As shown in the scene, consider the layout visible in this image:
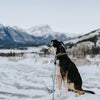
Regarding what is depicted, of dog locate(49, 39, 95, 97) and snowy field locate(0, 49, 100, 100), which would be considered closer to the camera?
dog locate(49, 39, 95, 97)

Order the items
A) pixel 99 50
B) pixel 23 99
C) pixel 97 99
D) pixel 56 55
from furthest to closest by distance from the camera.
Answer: pixel 99 50
pixel 23 99
pixel 56 55
pixel 97 99

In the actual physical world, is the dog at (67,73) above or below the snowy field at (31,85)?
above

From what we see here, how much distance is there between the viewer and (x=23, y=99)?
6852 millimetres

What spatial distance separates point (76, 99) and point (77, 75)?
2.50 ft

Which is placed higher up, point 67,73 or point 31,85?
point 67,73

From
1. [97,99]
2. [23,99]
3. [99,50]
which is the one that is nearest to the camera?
[97,99]

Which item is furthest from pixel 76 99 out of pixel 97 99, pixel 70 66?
pixel 70 66

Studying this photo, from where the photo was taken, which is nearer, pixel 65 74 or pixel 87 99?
pixel 87 99

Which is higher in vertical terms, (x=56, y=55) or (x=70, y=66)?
(x=56, y=55)

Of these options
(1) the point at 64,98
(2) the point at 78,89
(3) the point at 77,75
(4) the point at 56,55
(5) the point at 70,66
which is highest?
(4) the point at 56,55

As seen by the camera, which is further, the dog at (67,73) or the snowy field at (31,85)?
the snowy field at (31,85)

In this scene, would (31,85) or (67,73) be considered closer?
(67,73)

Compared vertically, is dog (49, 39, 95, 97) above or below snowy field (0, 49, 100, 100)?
above

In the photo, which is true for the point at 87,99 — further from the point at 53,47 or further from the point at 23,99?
the point at 23,99
